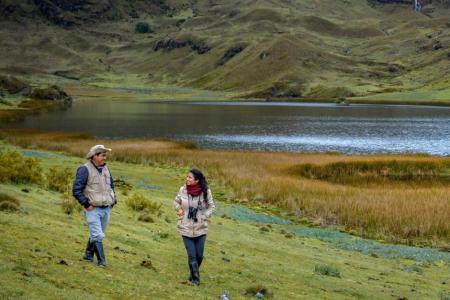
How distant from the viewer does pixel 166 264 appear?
17953mm

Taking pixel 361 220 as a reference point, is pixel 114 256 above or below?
above

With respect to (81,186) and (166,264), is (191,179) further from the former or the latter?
(166,264)

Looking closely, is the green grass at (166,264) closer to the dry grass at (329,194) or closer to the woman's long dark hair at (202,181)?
the woman's long dark hair at (202,181)

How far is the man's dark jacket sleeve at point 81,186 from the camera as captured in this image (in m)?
14.7

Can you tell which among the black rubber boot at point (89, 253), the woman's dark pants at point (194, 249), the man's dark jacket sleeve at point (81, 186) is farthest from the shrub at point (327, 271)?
the man's dark jacket sleeve at point (81, 186)

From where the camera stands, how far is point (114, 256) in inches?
680

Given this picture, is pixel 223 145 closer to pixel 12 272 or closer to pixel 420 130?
pixel 420 130

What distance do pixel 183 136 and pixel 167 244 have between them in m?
81.0

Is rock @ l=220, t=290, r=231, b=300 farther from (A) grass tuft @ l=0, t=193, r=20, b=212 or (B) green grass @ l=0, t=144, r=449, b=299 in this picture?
(A) grass tuft @ l=0, t=193, r=20, b=212

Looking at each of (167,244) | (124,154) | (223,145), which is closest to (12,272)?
(167,244)

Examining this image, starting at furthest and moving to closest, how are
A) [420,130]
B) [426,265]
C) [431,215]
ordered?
[420,130] → [431,215] → [426,265]

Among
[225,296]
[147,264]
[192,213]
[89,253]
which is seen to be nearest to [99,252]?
[89,253]

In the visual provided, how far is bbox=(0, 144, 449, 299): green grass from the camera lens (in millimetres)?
13609

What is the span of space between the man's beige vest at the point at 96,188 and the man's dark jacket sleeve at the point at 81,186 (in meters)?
0.11
